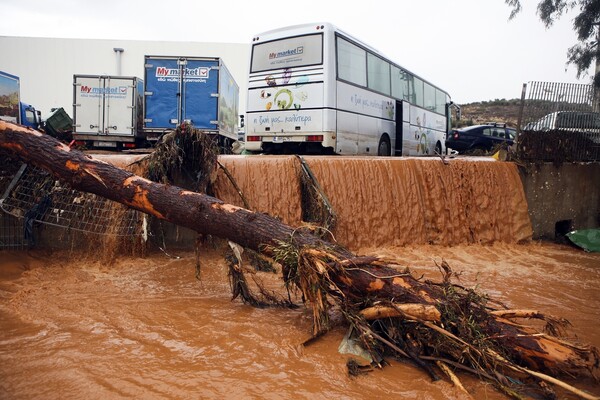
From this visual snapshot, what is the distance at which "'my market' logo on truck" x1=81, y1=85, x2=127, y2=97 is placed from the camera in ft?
45.7

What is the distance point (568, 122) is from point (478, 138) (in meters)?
10.7

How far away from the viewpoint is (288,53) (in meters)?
11.2

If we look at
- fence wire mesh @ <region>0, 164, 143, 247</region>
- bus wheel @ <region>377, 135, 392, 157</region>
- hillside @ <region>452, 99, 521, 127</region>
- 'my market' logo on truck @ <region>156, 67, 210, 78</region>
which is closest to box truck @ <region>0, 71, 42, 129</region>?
'my market' logo on truck @ <region>156, 67, 210, 78</region>

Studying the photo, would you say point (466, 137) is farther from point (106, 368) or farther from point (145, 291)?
point (106, 368)

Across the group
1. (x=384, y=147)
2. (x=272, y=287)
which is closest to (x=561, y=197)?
(x=384, y=147)

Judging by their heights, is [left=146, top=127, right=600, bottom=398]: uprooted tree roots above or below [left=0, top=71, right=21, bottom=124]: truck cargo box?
below

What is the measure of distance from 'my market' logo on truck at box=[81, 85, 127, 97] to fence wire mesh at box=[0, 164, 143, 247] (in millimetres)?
8890

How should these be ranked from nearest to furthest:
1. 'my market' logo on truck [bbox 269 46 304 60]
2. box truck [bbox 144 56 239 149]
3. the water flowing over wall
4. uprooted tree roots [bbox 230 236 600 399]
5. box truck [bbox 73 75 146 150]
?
1. uprooted tree roots [bbox 230 236 600 399]
2. the water flowing over wall
3. 'my market' logo on truck [bbox 269 46 304 60]
4. box truck [bbox 144 56 239 149]
5. box truck [bbox 73 75 146 150]

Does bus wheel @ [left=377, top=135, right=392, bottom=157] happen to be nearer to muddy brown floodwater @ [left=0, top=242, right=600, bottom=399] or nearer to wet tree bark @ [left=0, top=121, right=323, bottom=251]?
muddy brown floodwater @ [left=0, top=242, right=600, bottom=399]

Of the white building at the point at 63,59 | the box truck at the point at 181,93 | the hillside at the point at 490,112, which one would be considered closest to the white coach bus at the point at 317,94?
the box truck at the point at 181,93

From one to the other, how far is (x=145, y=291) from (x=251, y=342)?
1874mm

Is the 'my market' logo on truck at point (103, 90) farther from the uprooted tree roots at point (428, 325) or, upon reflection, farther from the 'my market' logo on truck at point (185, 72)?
the uprooted tree roots at point (428, 325)

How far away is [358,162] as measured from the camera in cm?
811

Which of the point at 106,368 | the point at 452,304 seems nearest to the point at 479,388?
the point at 452,304
